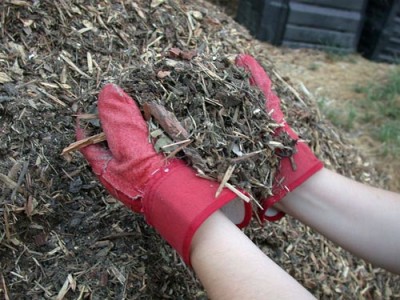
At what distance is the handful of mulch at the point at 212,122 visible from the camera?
125 cm

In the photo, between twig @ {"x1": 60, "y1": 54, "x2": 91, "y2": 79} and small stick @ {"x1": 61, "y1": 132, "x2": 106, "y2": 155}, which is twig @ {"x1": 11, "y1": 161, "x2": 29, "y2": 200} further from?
twig @ {"x1": 60, "y1": 54, "x2": 91, "y2": 79}

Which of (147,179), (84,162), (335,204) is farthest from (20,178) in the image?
(335,204)

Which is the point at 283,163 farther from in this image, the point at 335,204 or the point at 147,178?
the point at 147,178

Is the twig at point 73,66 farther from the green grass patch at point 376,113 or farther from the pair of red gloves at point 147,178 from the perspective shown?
the green grass patch at point 376,113

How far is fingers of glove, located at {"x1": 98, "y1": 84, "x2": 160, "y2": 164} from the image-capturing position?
120 cm

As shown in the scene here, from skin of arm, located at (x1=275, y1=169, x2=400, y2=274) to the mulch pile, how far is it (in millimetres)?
200

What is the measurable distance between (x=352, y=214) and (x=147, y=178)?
0.65 m

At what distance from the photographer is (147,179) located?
47.1 inches

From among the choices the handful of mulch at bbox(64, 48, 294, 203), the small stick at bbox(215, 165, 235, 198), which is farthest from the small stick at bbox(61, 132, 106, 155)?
the small stick at bbox(215, 165, 235, 198)

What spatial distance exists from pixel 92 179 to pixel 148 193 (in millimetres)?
403

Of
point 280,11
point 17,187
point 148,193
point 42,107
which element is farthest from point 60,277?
point 280,11

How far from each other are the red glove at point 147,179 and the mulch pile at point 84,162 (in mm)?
58

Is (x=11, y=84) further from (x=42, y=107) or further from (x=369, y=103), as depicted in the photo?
(x=369, y=103)

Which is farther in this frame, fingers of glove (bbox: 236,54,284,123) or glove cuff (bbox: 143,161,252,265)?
fingers of glove (bbox: 236,54,284,123)
